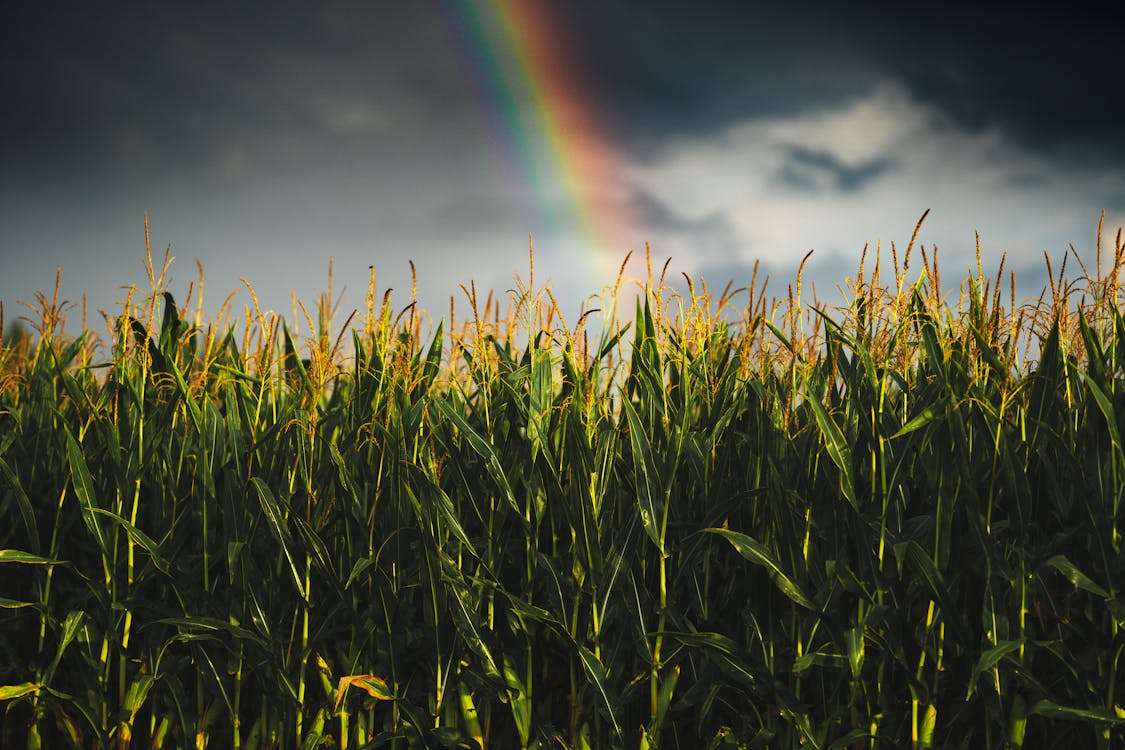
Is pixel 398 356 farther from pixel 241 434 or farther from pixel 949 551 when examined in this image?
pixel 949 551

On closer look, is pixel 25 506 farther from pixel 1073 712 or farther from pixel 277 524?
pixel 1073 712

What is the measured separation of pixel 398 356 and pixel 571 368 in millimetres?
707

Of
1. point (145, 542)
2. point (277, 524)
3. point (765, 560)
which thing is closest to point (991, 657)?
point (765, 560)

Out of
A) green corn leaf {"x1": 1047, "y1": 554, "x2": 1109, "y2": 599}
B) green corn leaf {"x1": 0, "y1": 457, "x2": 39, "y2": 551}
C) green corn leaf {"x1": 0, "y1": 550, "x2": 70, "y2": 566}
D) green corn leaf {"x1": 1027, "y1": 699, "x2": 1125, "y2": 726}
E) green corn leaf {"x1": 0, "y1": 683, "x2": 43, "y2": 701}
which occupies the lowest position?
green corn leaf {"x1": 0, "y1": 683, "x2": 43, "y2": 701}

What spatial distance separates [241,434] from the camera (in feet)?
10.4

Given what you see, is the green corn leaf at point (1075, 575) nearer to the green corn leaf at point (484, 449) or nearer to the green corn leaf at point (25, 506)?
the green corn leaf at point (484, 449)

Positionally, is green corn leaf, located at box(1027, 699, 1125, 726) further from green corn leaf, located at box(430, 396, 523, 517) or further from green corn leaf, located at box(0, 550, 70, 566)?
green corn leaf, located at box(0, 550, 70, 566)

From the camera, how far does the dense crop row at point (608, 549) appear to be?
2615mm

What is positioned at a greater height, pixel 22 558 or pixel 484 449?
pixel 484 449

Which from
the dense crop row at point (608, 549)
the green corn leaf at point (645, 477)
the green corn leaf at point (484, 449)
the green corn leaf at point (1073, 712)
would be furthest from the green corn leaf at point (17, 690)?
the green corn leaf at point (1073, 712)

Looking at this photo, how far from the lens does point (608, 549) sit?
285cm

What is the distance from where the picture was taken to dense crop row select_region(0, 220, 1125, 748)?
262 cm

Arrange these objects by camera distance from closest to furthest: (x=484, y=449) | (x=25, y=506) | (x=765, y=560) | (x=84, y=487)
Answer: (x=765, y=560)
(x=484, y=449)
(x=84, y=487)
(x=25, y=506)

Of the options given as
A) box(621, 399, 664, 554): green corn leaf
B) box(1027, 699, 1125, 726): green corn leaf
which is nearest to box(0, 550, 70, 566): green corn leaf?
box(621, 399, 664, 554): green corn leaf
